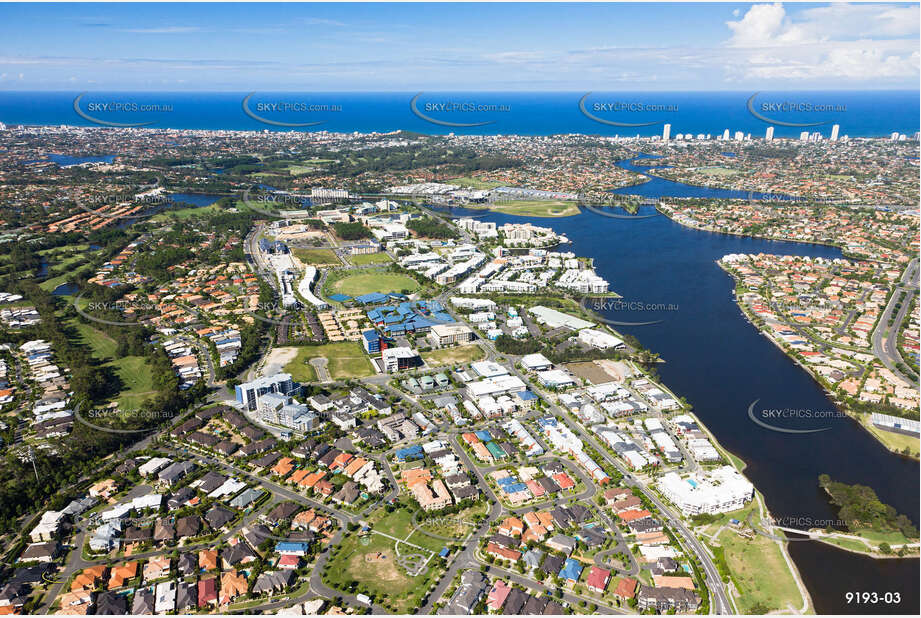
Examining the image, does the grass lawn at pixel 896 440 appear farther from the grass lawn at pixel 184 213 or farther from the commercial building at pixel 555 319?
the grass lawn at pixel 184 213

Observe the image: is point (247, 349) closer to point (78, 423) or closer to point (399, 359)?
point (399, 359)

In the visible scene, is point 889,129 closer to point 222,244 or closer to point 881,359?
point 881,359

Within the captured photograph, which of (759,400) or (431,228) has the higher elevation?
(431,228)

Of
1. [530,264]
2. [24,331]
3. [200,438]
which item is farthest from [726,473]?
[24,331]

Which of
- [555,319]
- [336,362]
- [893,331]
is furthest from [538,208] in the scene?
[336,362]

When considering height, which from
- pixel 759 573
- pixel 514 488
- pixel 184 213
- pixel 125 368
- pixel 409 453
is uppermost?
pixel 184 213
